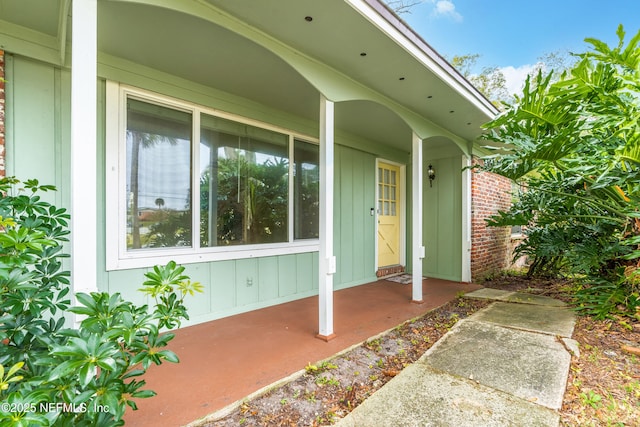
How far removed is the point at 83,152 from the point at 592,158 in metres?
3.83

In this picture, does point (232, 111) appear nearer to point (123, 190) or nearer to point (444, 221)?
point (123, 190)

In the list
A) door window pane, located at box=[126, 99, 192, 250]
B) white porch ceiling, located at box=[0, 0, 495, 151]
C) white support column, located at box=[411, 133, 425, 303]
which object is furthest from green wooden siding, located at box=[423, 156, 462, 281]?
door window pane, located at box=[126, 99, 192, 250]

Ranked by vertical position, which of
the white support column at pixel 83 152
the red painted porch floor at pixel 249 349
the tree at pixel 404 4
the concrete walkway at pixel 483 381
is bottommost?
the red painted porch floor at pixel 249 349

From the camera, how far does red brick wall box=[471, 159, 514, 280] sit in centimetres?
528

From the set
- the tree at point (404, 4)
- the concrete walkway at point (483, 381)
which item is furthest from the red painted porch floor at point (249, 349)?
the tree at point (404, 4)

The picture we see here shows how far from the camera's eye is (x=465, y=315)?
3.39m

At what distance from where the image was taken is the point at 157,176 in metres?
2.84

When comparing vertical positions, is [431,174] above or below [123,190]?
above

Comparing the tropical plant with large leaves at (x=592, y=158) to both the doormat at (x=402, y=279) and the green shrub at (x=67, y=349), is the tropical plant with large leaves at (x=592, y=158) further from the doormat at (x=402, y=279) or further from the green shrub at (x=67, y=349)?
the green shrub at (x=67, y=349)

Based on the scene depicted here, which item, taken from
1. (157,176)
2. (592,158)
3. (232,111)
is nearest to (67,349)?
(157,176)

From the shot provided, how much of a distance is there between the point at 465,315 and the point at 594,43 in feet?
9.09

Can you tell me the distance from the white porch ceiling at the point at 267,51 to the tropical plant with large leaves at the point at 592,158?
37.4 inches

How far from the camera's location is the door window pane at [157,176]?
270cm

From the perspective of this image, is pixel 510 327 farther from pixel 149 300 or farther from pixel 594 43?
pixel 149 300
